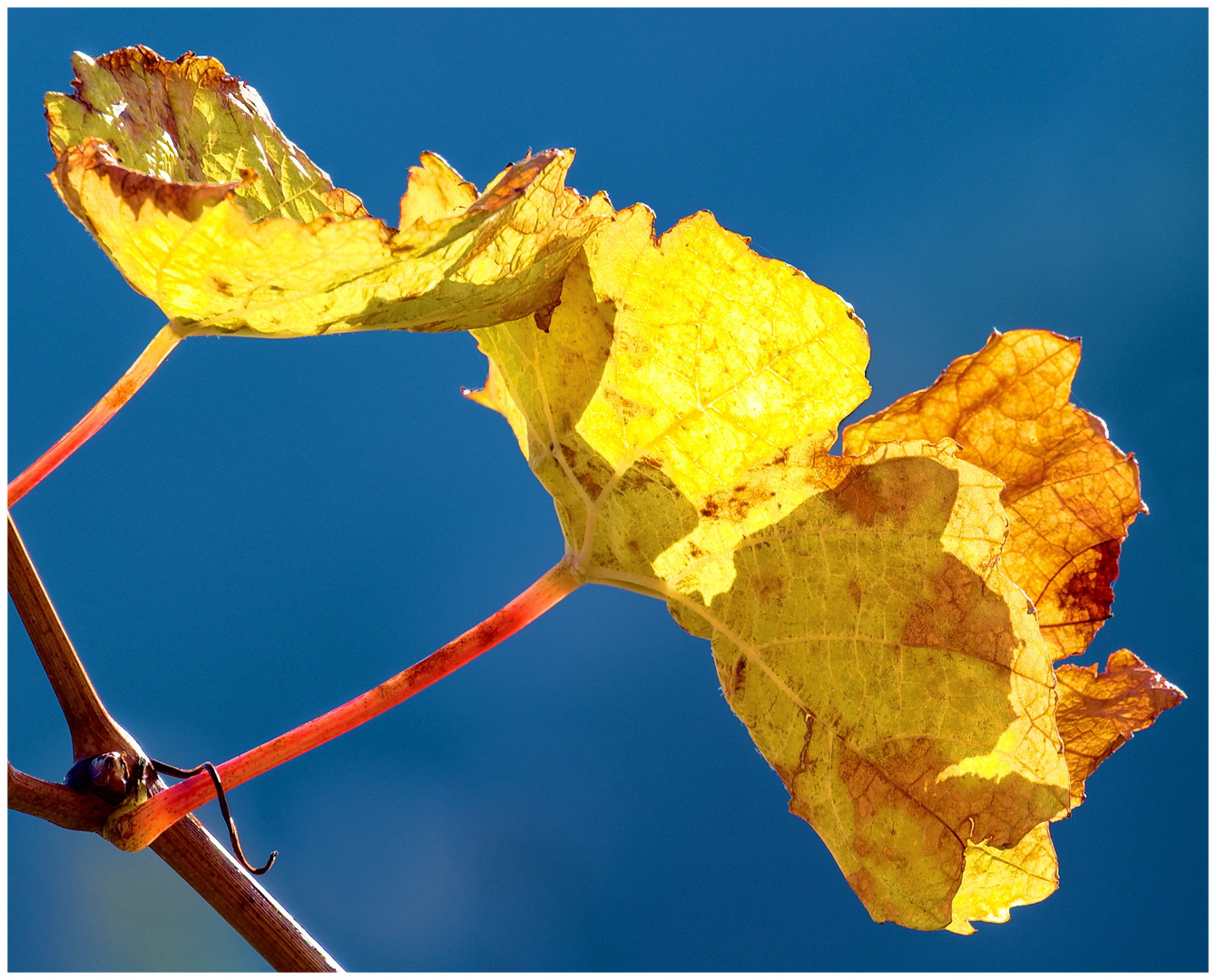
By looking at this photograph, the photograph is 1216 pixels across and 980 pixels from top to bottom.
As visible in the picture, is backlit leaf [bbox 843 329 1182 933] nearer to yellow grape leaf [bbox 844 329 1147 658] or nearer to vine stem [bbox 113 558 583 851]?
yellow grape leaf [bbox 844 329 1147 658]

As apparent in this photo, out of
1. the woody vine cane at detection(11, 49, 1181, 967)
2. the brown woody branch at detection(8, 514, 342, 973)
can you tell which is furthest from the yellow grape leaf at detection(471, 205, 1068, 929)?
the brown woody branch at detection(8, 514, 342, 973)

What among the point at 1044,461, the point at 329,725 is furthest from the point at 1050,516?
the point at 329,725

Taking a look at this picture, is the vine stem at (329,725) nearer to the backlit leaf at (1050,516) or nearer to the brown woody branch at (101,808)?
the brown woody branch at (101,808)

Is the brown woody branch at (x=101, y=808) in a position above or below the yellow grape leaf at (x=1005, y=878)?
below

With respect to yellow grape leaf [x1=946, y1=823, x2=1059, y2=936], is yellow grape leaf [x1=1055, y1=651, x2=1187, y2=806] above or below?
above

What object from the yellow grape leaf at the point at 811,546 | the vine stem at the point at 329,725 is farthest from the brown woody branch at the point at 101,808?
the yellow grape leaf at the point at 811,546

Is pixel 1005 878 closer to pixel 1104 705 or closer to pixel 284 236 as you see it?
pixel 1104 705
